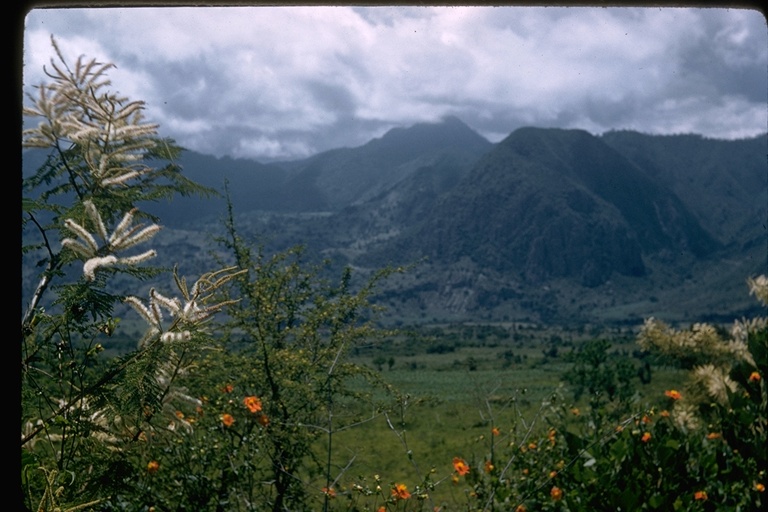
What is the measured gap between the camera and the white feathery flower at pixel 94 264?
6.17 ft

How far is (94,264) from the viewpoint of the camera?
1.89 m

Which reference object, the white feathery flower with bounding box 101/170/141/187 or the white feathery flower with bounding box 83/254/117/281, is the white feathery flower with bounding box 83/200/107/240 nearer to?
the white feathery flower with bounding box 83/254/117/281

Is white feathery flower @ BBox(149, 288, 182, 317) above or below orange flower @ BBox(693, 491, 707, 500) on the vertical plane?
above

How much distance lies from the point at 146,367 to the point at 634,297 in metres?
189

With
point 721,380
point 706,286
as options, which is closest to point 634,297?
point 706,286

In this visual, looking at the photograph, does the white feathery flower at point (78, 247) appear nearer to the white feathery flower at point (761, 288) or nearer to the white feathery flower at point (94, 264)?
the white feathery flower at point (94, 264)

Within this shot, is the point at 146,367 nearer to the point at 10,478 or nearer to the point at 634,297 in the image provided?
the point at 10,478

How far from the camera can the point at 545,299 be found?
170 metres

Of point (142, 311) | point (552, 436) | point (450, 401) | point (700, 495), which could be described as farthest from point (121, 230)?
point (450, 401)

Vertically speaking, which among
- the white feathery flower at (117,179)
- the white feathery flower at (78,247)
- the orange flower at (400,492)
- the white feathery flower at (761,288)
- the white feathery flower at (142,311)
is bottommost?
the orange flower at (400,492)

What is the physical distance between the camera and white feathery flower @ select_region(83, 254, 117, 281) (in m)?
1.88

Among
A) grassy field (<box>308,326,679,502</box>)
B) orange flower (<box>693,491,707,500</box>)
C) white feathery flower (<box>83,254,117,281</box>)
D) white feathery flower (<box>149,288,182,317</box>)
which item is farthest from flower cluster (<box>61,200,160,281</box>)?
orange flower (<box>693,491,707,500</box>)

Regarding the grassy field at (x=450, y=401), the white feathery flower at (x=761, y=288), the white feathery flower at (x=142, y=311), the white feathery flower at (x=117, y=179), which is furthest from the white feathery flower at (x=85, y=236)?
the white feathery flower at (x=761, y=288)

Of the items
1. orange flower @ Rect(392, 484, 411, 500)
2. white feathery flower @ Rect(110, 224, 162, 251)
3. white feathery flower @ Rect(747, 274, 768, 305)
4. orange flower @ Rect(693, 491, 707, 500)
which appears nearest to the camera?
white feathery flower @ Rect(110, 224, 162, 251)
